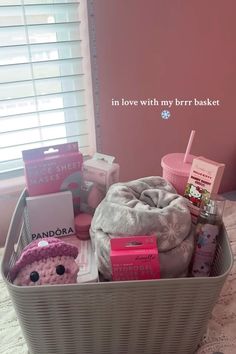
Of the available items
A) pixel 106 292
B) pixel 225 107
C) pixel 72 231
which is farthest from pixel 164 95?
pixel 106 292

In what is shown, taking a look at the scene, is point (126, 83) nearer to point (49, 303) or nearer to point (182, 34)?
point (182, 34)

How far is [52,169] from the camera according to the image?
2.51 ft

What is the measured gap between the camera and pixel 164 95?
1098mm

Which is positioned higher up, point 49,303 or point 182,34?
point 182,34

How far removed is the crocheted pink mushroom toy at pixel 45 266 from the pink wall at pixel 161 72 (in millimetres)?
566

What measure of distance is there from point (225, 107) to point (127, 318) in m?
0.88

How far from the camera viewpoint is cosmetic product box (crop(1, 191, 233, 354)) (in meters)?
0.50

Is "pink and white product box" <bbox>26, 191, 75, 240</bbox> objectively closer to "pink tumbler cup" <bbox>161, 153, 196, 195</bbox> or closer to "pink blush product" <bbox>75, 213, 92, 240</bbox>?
"pink blush product" <bbox>75, 213, 92, 240</bbox>

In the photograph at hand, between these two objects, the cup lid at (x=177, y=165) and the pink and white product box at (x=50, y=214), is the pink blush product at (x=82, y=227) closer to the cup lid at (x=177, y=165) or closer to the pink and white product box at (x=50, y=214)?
the pink and white product box at (x=50, y=214)

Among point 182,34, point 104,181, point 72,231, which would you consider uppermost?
point 182,34

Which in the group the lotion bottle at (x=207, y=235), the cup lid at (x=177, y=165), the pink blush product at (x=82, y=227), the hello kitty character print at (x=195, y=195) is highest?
the cup lid at (x=177, y=165)

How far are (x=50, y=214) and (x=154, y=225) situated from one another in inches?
11.0

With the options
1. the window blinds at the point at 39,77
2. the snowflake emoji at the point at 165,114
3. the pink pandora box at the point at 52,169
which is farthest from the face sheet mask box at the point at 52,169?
the snowflake emoji at the point at 165,114

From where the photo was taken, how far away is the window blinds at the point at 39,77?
928 mm
